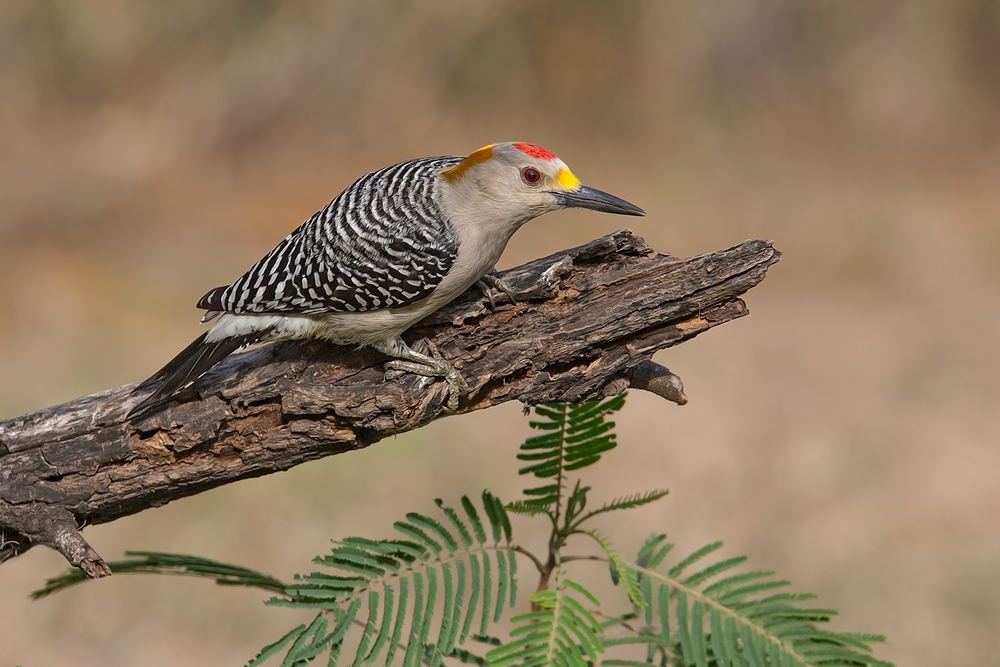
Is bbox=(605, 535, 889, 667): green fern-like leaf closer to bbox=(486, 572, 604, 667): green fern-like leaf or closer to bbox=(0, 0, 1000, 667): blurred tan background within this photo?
bbox=(486, 572, 604, 667): green fern-like leaf

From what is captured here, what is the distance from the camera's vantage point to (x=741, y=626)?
7.82 ft

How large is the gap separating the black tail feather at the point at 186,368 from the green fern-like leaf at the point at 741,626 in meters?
1.44

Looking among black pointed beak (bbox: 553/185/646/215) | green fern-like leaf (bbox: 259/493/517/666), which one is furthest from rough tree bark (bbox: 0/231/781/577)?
green fern-like leaf (bbox: 259/493/517/666)

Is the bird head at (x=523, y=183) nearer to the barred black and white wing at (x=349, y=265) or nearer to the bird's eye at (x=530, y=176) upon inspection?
the bird's eye at (x=530, y=176)

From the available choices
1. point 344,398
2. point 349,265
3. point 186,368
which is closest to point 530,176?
point 349,265

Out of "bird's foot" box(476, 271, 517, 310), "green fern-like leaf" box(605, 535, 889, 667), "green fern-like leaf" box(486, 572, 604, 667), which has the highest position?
"bird's foot" box(476, 271, 517, 310)

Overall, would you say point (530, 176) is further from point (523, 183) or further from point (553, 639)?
point (553, 639)

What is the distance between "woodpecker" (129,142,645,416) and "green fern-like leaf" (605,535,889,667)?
3.19ft

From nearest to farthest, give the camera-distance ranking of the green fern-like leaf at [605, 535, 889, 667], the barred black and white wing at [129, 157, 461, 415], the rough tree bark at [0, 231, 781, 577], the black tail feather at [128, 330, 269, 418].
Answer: the green fern-like leaf at [605, 535, 889, 667]
the rough tree bark at [0, 231, 781, 577]
the black tail feather at [128, 330, 269, 418]
the barred black and white wing at [129, 157, 461, 415]

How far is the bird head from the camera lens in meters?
2.96

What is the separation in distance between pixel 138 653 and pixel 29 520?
2.82m

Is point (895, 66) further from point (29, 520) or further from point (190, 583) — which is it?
point (29, 520)

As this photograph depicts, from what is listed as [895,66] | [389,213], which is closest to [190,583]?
[389,213]

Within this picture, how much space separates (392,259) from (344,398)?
1.75 ft
